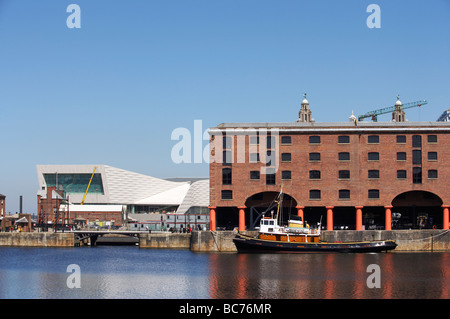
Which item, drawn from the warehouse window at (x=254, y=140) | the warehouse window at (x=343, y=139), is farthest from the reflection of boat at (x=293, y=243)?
the warehouse window at (x=343, y=139)

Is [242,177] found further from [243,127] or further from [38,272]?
[38,272]

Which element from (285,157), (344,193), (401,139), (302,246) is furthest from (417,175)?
(302,246)

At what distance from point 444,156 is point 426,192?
8.17 meters

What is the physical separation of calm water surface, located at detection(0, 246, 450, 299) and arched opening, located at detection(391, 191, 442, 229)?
1624cm

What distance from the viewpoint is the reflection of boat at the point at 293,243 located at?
291 feet

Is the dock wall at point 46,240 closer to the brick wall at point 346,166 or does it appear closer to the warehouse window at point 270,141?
the brick wall at point 346,166

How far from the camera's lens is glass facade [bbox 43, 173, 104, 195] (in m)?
166

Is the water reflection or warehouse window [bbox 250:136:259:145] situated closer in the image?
the water reflection

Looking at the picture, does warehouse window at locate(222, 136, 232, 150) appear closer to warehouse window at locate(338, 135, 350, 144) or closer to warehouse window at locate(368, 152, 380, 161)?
warehouse window at locate(338, 135, 350, 144)

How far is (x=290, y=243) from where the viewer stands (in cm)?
8888

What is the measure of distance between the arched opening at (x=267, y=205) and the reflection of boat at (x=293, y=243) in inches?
434

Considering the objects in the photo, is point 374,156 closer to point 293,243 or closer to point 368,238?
point 368,238

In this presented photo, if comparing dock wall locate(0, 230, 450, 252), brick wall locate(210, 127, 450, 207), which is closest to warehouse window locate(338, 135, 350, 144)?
brick wall locate(210, 127, 450, 207)

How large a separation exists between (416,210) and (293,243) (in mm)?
29510
